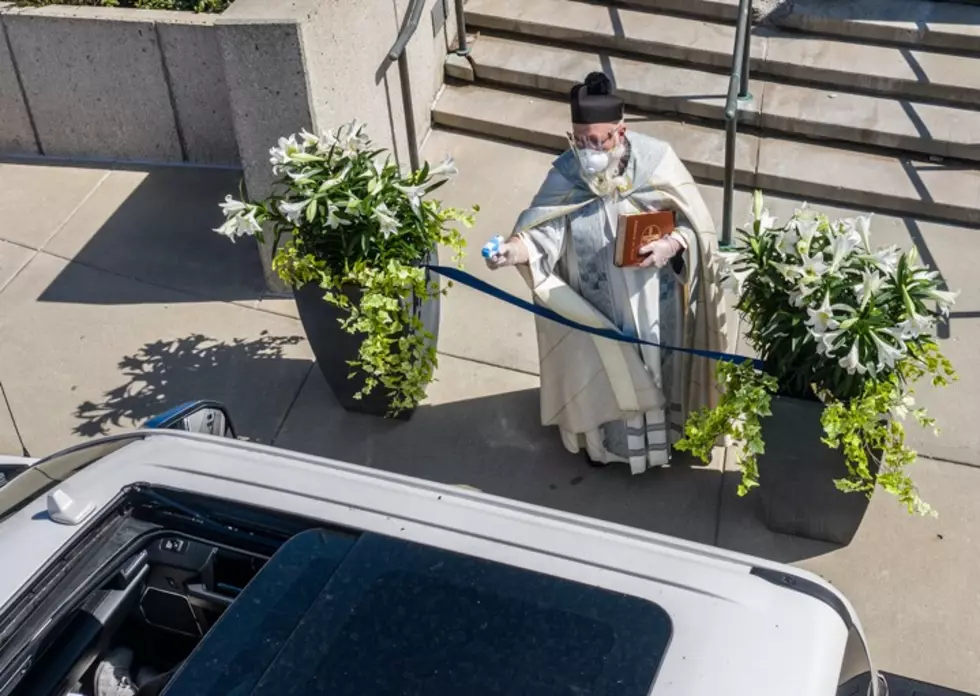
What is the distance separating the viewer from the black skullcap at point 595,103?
4.04 meters

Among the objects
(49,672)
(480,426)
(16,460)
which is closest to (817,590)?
(49,672)

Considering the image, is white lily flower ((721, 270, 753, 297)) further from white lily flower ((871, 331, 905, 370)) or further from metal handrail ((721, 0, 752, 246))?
metal handrail ((721, 0, 752, 246))

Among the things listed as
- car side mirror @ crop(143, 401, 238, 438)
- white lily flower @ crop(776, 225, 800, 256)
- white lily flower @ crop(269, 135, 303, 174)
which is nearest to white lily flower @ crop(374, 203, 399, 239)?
white lily flower @ crop(269, 135, 303, 174)

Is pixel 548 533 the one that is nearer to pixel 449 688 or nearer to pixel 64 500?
pixel 449 688

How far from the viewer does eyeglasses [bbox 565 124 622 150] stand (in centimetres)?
412

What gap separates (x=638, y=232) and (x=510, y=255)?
494 mm

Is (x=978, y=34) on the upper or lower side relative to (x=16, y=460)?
upper

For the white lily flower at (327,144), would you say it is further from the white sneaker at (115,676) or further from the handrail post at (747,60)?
the white sneaker at (115,676)

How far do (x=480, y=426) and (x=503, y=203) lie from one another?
1.70 meters

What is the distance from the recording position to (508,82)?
23.2 ft

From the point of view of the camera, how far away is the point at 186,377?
5707mm

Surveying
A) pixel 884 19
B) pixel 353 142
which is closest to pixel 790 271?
pixel 353 142

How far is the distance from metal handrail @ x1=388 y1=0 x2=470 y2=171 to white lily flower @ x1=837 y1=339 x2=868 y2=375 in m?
2.89

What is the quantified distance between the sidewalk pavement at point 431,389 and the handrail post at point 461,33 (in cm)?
53
